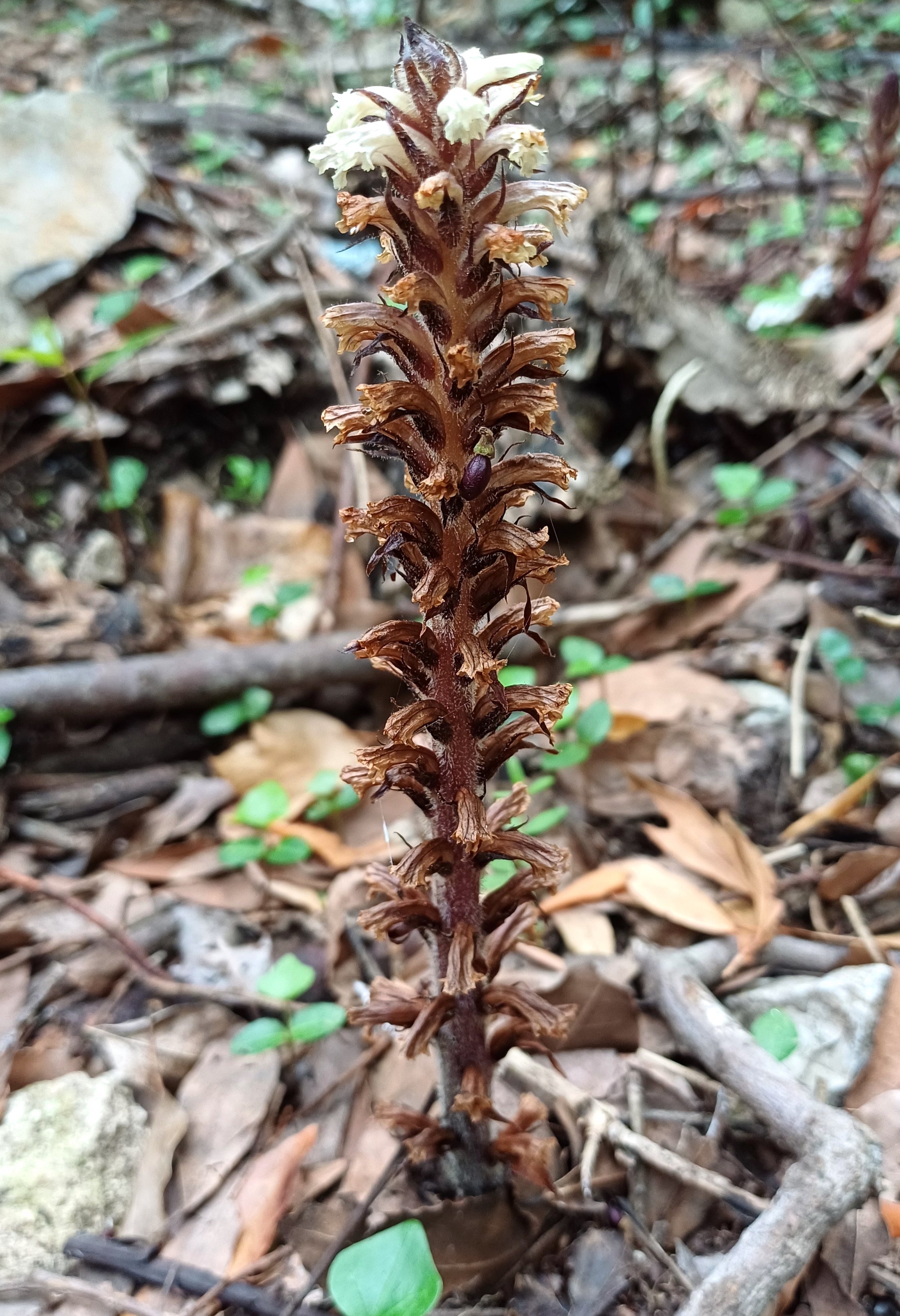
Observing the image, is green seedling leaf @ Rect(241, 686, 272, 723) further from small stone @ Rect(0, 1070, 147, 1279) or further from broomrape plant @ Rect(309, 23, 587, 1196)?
broomrape plant @ Rect(309, 23, 587, 1196)

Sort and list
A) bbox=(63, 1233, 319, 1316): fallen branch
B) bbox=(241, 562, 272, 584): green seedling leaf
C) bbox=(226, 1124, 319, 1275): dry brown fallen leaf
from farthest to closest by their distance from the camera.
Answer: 1. bbox=(241, 562, 272, 584): green seedling leaf
2. bbox=(226, 1124, 319, 1275): dry brown fallen leaf
3. bbox=(63, 1233, 319, 1316): fallen branch

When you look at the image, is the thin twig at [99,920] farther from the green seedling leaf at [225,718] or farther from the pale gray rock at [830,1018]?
the pale gray rock at [830,1018]

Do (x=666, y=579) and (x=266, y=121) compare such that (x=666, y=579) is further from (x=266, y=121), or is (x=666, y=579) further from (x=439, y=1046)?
(x=266, y=121)

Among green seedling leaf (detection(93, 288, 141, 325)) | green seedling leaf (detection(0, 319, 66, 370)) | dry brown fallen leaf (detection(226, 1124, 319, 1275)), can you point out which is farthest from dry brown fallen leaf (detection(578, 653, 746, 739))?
green seedling leaf (detection(93, 288, 141, 325))

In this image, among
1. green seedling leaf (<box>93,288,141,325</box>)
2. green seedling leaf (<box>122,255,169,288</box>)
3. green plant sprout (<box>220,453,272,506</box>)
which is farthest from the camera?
green seedling leaf (<box>122,255,169,288</box>)

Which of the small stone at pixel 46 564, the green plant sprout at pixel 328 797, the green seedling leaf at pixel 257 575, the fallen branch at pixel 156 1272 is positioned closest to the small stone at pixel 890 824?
the green plant sprout at pixel 328 797
